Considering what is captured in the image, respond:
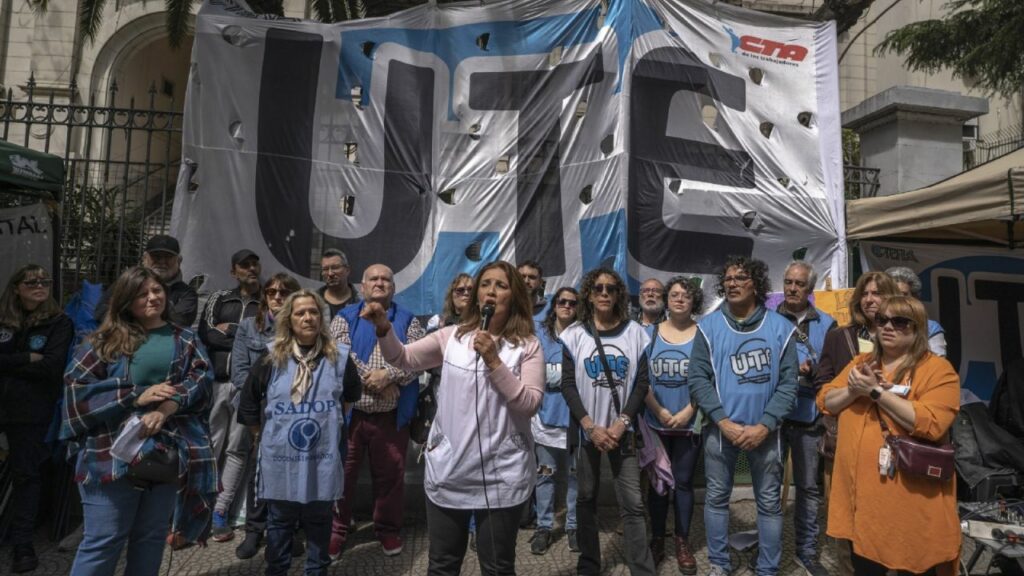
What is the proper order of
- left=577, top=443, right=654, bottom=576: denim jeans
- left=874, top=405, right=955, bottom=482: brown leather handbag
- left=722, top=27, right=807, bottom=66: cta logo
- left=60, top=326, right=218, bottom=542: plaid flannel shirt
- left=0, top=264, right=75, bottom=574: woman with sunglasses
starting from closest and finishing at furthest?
left=874, top=405, right=955, bottom=482: brown leather handbag, left=60, top=326, right=218, bottom=542: plaid flannel shirt, left=577, top=443, right=654, bottom=576: denim jeans, left=0, top=264, right=75, bottom=574: woman with sunglasses, left=722, top=27, right=807, bottom=66: cta logo

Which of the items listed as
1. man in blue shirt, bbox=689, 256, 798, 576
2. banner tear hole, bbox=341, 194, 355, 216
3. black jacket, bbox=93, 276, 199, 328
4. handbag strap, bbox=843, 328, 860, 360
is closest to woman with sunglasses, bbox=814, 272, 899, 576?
handbag strap, bbox=843, 328, 860, 360

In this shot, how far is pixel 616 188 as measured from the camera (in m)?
5.75

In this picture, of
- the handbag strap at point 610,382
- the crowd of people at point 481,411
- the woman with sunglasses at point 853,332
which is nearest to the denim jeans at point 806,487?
the crowd of people at point 481,411

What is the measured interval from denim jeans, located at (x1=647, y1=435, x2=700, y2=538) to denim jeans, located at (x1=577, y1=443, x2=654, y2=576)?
21.2 inches

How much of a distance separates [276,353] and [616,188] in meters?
3.28

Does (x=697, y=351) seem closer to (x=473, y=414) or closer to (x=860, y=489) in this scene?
(x=860, y=489)

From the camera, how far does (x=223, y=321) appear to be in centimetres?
476

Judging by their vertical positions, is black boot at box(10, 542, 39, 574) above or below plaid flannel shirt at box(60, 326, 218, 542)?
below

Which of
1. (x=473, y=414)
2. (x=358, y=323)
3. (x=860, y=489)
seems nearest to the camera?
(x=473, y=414)

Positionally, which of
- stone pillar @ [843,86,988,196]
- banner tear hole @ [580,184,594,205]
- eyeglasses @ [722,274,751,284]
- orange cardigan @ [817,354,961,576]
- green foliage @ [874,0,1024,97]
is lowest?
orange cardigan @ [817,354,961,576]

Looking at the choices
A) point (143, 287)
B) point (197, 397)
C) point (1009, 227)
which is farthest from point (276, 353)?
point (1009, 227)

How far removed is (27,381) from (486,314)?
330 cm

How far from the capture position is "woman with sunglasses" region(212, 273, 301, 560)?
4312 mm

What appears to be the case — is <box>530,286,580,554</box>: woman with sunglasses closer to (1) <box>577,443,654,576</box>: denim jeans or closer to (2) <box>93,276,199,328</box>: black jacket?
(1) <box>577,443,654,576</box>: denim jeans
